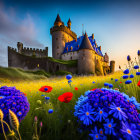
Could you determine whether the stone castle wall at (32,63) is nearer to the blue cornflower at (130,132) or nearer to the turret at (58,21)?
the turret at (58,21)

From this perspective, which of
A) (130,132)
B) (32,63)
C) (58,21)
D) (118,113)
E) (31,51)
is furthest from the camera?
(58,21)

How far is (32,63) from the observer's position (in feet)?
73.7

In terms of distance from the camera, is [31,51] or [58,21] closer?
[31,51]

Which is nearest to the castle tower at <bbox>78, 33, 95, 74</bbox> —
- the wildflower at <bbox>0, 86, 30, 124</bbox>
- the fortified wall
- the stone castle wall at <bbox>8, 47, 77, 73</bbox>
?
the stone castle wall at <bbox>8, 47, 77, 73</bbox>

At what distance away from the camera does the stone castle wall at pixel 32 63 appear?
886 inches

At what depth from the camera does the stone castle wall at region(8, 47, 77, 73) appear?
73.8 feet

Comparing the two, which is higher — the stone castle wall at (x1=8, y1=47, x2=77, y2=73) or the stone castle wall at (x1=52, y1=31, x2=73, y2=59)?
the stone castle wall at (x1=52, y1=31, x2=73, y2=59)

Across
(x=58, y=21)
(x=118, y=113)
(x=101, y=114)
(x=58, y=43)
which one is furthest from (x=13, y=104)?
(x=58, y=21)

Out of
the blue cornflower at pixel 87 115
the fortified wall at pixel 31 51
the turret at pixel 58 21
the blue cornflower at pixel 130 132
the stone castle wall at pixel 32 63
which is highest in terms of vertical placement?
the turret at pixel 58 21

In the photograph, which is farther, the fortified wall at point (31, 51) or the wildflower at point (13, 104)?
the fortified wall at point (31, 51)

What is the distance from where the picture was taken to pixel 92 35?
34281 millimetres

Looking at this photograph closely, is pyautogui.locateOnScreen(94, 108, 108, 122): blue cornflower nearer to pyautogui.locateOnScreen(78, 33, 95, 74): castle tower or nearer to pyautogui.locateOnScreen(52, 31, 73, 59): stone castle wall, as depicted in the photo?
pyautogui.locateOnScreen(78, 33, 95, 74): castle tower

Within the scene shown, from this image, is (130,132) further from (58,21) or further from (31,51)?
(58,21)

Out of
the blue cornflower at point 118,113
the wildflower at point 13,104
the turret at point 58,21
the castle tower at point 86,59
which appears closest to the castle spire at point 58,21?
the turret at point 58,21
